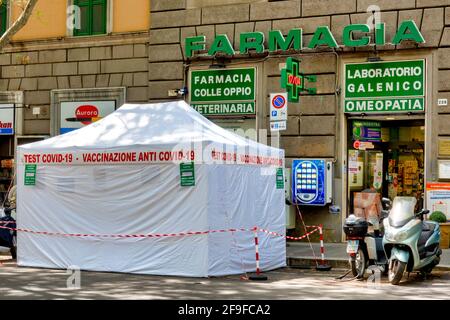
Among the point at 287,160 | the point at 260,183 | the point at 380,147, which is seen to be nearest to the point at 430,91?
the point at 380,147

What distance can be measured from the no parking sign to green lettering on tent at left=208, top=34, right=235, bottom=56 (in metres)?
3.05

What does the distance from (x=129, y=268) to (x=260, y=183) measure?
2902 mm

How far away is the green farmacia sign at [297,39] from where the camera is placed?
17.6 meters

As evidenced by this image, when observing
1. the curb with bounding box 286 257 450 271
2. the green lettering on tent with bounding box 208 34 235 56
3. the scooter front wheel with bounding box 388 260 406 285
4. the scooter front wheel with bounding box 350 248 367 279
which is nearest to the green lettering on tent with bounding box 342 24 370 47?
the green lettering on tent with bounding box 208 34 235 56

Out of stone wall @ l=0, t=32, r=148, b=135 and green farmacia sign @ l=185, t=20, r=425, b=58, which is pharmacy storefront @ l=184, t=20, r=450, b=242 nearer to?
green farmacia sign @ l=185, t=20, r=425, b=58

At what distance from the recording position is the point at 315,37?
18.6 metres

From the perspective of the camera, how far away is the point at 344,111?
60.8 feet

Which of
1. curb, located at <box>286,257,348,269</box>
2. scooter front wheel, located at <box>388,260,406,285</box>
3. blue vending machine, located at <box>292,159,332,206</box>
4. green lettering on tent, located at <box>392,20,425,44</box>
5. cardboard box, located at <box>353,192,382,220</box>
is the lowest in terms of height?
curb, located at <box>286,257,348,269</box>

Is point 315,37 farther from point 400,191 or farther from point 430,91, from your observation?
point 400,191

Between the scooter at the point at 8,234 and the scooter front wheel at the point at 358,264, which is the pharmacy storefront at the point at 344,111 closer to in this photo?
the scooter front wheel at the point at 358,264

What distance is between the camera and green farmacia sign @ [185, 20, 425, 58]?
693 inches

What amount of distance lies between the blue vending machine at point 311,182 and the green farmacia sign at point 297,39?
2.77m

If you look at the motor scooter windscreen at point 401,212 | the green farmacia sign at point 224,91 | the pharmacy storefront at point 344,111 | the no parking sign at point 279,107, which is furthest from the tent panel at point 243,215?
the green farmacia sign at point 224,91

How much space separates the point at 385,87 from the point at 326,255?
178 inches
